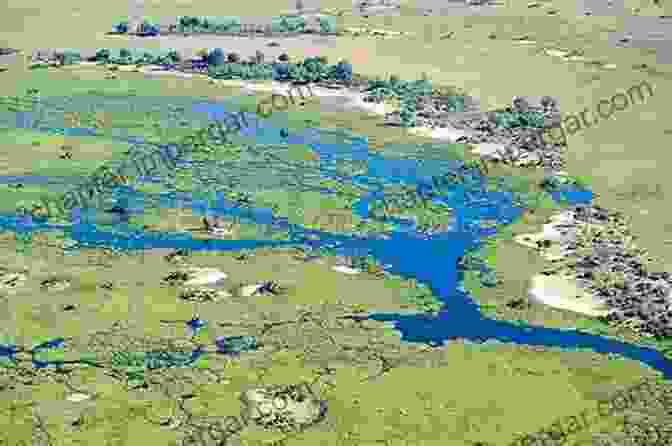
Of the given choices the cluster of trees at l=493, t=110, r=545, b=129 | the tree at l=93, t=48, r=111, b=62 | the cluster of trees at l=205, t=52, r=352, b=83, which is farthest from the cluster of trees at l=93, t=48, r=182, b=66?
the cluster of trees at l=493, t=110, r=545, b=129

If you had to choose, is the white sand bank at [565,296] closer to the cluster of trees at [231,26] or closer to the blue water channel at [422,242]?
the blue water channel at [422,242]

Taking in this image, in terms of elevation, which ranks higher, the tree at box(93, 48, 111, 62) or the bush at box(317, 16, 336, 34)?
the bush at box(317, 16, 336, 34)

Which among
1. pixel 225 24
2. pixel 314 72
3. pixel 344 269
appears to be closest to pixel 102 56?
pixel 225 24

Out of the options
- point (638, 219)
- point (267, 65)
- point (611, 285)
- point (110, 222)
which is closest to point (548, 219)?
point (638, 219)

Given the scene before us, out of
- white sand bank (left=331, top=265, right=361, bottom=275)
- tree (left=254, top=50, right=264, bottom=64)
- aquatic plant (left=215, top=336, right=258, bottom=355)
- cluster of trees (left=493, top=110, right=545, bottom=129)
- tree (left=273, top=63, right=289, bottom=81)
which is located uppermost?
tree (left=254, top=50, right=264, bottom=64)

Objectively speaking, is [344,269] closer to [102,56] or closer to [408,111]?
[408,111]

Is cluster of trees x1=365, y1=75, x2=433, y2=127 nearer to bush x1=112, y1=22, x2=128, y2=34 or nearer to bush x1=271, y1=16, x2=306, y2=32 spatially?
bush x1=271, y1=16, x2=306, y2=32

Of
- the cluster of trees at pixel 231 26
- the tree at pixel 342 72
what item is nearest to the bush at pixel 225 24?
the cluster of trees at pixel 231 26
